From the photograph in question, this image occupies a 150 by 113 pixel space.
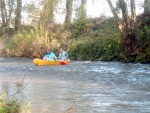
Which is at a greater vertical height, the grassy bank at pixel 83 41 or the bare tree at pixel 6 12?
the bare tree at pixel 6 12

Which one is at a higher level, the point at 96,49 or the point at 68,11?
the point at 68,11

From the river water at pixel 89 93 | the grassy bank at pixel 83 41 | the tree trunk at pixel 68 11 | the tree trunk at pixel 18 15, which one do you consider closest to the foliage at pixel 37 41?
the grassy bank at pixel 83 41

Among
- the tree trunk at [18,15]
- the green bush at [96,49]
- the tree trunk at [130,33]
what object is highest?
the tree trunk at [18,15]

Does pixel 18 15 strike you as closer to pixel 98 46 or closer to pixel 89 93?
pixel 98 46

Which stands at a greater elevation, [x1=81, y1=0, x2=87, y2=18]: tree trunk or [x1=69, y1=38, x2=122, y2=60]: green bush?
[x1=81, y1=0, x2=87, y2=18]: tree trunk

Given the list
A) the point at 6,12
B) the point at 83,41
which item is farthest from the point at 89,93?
the point at 6,12

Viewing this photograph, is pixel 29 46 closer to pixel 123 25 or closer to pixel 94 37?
pixel 94 37

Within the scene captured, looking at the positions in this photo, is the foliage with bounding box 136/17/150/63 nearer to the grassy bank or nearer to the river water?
the grassy bank

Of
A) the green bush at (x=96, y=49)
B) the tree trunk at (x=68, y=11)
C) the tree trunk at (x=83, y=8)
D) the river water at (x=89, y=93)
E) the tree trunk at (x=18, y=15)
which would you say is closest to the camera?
the river water at (x=89, y=93)

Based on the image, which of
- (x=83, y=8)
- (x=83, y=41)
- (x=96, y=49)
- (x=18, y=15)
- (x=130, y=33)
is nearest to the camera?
(x=130, y=33)

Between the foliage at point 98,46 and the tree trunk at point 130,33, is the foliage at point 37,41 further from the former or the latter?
the tree trunk at point 130,33

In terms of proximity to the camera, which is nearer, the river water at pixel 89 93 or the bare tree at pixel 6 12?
the river water at pixel 89 93

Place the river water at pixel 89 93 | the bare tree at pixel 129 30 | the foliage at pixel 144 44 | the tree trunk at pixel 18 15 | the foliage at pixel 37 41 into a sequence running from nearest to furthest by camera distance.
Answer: the river water at pixel 89 93 < the foliage at pixel 144 44 < the bare tree at pixel 129 30 < the foliage at pixel 37 41 < the tree trunk at pixel 18 15

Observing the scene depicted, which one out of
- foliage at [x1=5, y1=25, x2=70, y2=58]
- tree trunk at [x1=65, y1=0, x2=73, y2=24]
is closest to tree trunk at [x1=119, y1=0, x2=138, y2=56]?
foliage at [x1=5, y1=25, x2=70, y2=58]
